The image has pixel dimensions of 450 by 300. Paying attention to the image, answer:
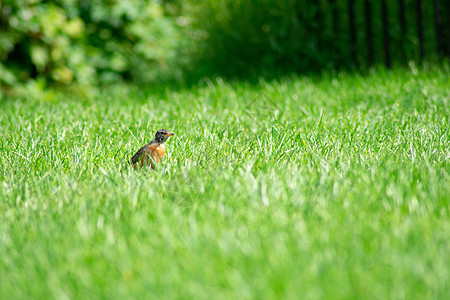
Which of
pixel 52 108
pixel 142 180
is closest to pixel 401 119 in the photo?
pixel 142 180

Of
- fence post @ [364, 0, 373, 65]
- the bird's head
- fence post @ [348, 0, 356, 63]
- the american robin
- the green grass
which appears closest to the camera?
the green grass

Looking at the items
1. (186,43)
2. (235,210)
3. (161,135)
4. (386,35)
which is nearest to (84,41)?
(186,43)

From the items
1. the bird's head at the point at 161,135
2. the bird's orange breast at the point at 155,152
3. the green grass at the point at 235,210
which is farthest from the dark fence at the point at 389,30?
the bird's orange breast at the point at 155,152

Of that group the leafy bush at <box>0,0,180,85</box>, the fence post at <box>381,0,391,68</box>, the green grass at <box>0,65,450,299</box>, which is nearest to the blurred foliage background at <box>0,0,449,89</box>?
the leafy bush at <box>0,0,180,85</box>

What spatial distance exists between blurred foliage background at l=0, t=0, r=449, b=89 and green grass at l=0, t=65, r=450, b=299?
2.62 m

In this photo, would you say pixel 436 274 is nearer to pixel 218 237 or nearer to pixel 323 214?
pixel 323 214

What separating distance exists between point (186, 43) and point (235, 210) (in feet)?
22.8

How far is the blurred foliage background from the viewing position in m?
6.08

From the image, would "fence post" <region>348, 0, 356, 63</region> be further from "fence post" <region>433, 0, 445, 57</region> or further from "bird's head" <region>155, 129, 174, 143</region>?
"bird's head" <region>155, 129, 174, 143</region>

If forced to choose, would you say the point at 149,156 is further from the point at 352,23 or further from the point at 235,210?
the point at 352,23

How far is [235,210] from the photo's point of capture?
2008mm

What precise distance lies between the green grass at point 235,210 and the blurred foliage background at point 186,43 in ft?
8.60

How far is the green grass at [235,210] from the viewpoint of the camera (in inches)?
59.1

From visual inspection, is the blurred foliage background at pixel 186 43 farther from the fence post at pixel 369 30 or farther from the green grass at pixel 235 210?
the green grass at pixel 235 210
